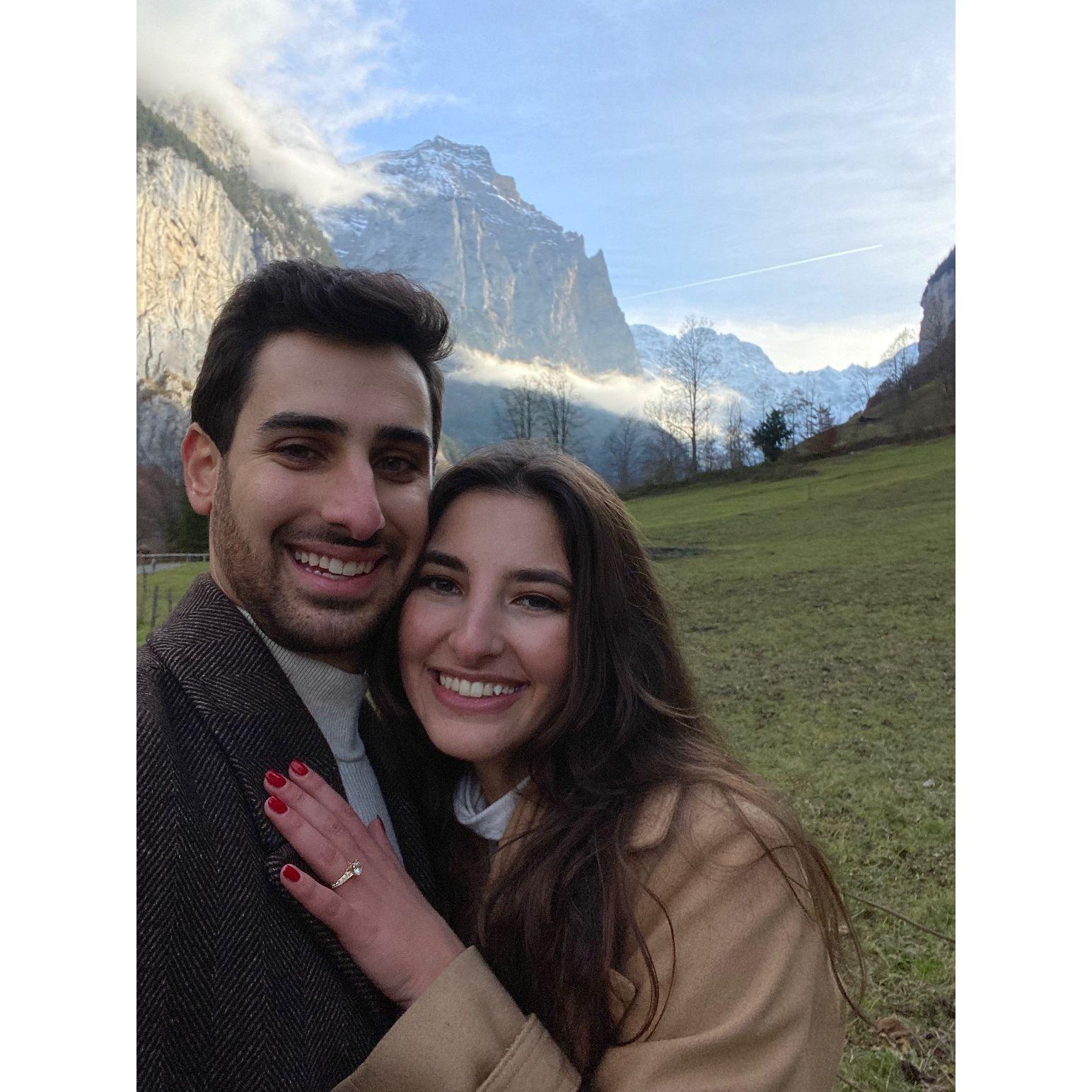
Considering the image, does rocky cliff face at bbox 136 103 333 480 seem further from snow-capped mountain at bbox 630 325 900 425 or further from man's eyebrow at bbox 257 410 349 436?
snow-capped mountain at bbox 630 325 900 425

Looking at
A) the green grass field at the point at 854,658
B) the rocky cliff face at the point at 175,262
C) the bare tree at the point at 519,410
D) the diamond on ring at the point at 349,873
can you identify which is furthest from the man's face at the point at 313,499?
the bare tree at the point at 519,410

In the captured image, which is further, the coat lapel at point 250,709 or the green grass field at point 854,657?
the green grass field at point 854,657

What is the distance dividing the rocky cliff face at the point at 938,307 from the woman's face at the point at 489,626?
3.20 meters

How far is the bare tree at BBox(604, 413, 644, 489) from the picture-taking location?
4.26 m

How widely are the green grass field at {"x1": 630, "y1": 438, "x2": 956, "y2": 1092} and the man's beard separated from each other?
2481 millimetres

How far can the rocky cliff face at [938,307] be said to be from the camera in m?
4.06

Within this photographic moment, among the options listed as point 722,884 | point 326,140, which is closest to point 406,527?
point 722,884

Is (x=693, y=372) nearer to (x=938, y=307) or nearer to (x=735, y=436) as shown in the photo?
(x=735, y=436)

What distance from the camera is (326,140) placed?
4125 mm

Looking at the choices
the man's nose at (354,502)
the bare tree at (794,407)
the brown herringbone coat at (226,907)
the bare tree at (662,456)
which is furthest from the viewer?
the bare tree at (794,407)

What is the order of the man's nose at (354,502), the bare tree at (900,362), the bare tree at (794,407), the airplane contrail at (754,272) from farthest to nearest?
the airplane contrail at (754,272) < the bare tree at (794,407) < the bare tree at (900,362) < the man's nose at (354,502)

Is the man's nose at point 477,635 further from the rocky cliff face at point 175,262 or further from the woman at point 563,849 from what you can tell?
the rocky cliff face at point 175,262

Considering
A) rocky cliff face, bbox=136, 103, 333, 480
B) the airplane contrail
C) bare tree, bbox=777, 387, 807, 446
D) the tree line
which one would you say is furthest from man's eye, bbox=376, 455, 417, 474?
the airplane contrail
